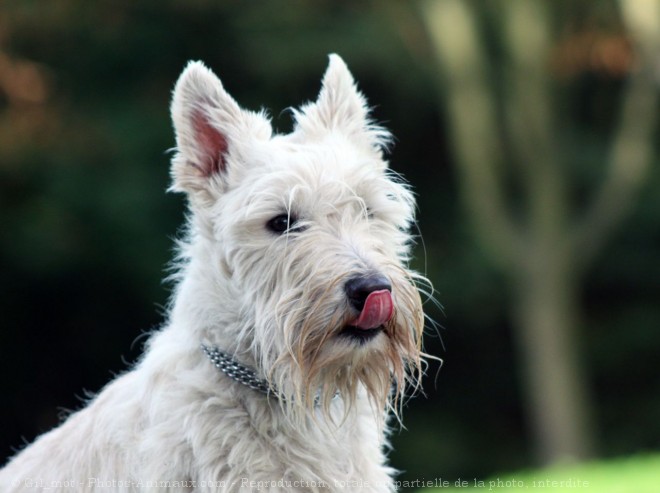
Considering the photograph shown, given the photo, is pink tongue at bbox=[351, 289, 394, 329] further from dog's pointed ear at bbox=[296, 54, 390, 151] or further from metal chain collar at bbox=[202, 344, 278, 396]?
dog's pointed ear at bbox=[296, 54, 390, 151]

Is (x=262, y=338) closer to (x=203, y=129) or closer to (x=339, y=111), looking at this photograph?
(x=203, y=129)

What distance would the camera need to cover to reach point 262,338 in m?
4.66

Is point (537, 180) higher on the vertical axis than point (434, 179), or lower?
lower

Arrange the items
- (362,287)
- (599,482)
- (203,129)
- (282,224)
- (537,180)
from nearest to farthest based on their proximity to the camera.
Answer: (362,287) < (282,224) < (203,129) < (599,482) < (537,180)

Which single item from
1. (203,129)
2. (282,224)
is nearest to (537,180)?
(203,129)

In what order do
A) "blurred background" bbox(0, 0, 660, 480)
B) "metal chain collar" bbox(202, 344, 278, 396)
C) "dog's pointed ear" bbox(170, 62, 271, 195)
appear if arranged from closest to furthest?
"metal chain collar" bbox(202, 344, 278, 396)
"dog's pointed ear" bbox(170, 62, 271, 195)
"blurred background" bbox(0, 0, 660, 480)

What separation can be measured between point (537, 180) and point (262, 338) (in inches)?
514

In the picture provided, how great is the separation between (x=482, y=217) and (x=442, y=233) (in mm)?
2173

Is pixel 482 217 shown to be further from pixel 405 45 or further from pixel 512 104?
pixel 405 45

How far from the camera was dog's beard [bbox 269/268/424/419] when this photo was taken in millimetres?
4500

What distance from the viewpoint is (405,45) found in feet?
56.3

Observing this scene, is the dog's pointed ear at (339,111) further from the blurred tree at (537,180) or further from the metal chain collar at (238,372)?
the blurred tree at (537,180)

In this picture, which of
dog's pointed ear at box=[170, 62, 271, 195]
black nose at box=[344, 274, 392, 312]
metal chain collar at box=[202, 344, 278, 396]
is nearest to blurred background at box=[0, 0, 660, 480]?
dog's pointed ear at box=[170, 62, 271, 195]

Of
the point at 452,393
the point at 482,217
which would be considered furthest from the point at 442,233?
the point at 452,393
